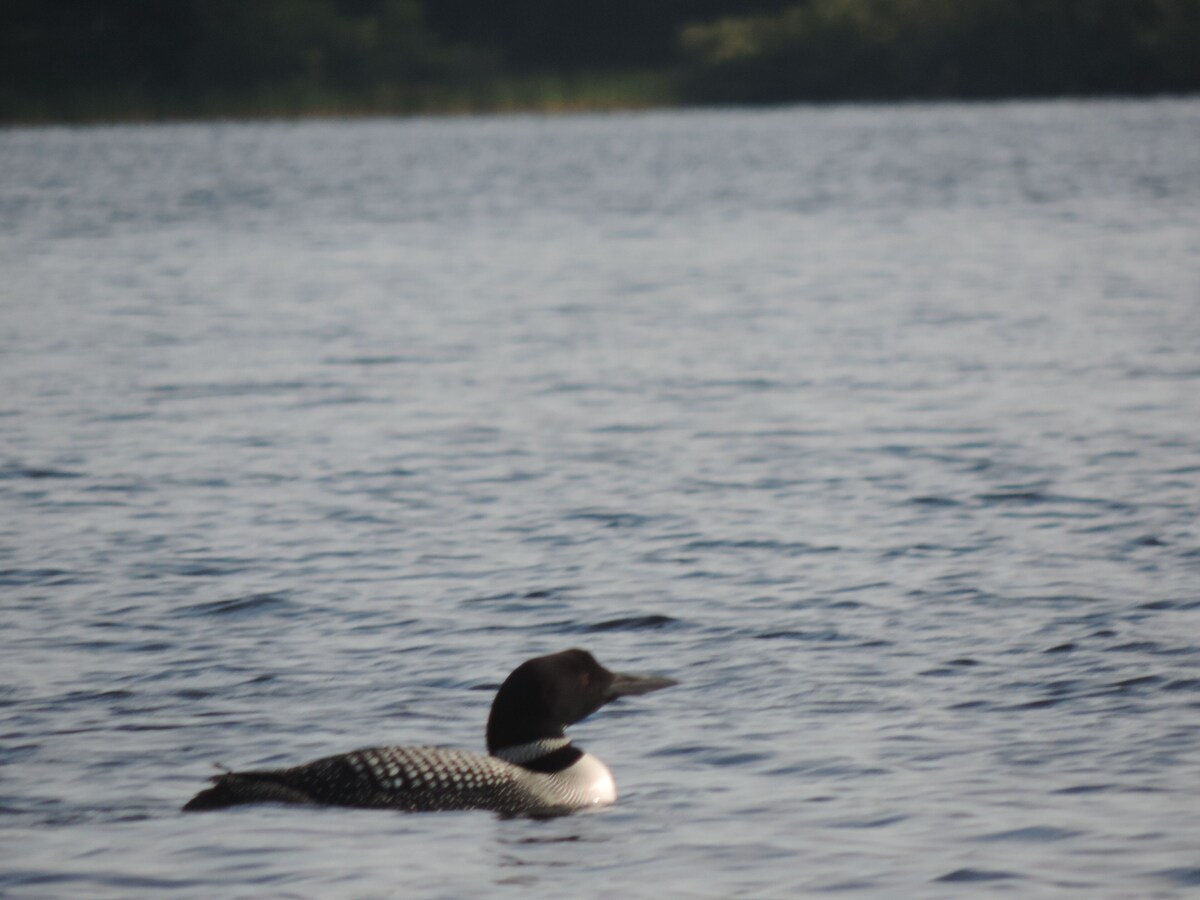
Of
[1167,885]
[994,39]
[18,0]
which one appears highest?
[18,0]

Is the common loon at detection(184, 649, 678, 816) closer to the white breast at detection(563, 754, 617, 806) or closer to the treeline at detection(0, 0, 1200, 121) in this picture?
the white breast at detection(563, 754, 617, 806)

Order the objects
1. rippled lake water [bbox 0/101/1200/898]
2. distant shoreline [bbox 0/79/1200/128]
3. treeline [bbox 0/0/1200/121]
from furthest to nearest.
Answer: treeline [bbox 0/0/1200/121] → distant shoreline [bbox 0/79/1200/128] → rippled lake water [bbox 0/101/1200/898]

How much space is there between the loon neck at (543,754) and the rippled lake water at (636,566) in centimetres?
25

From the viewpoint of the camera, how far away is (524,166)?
72.6 meters

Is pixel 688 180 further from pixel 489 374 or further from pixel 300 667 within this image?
pixel 300 667

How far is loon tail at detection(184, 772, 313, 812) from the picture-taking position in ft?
27.7

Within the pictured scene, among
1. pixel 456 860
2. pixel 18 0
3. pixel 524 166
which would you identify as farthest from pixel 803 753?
pixel 18 0

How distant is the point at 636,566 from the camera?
522 inches

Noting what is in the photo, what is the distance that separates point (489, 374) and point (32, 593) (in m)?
10.1

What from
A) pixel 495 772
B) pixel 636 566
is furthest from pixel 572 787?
pixel 636 566

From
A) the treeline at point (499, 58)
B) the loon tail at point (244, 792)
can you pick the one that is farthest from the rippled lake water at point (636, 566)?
the treeline at point (499, 58)

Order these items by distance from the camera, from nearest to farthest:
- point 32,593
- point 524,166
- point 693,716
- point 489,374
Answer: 1. point 693,716
2. point 32,593
3. point 489,374
4. point 524,166

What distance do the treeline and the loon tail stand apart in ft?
285

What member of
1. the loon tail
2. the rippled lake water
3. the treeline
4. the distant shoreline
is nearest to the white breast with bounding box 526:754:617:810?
the rippled lake water
